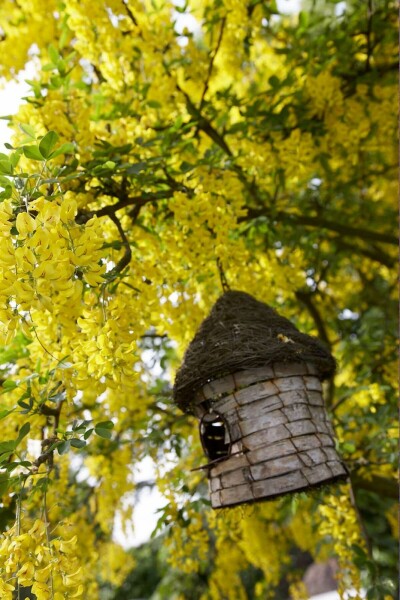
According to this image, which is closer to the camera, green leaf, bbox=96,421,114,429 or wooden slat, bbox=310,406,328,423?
green leaf, bbox=96,421,114,429

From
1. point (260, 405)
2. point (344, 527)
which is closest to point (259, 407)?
point (260, 405)

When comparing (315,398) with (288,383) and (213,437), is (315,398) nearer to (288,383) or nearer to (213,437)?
(288,383)

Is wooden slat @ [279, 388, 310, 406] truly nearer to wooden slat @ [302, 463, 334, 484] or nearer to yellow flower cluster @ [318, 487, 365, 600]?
wooden slat @ [302, 463, 334, 484]

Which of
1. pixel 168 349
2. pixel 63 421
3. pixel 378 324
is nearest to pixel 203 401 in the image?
pixel 63 421

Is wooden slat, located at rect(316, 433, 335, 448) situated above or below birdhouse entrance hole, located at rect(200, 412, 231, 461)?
below

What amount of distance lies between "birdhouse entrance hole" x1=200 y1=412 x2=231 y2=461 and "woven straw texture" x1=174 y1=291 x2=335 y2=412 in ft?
0.28

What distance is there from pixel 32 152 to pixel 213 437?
3.53ft

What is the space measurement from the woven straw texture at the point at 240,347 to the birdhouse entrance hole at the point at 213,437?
0.28ft

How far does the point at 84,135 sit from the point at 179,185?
1.36 feet

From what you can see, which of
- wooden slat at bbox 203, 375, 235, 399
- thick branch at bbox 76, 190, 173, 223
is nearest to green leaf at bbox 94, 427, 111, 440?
wooden slat at bbox 203, 375, 235, 399

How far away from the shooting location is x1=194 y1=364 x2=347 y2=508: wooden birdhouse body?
5.66 ft

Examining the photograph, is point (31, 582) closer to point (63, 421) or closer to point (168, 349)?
point (63, 421)

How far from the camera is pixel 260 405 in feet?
5.96

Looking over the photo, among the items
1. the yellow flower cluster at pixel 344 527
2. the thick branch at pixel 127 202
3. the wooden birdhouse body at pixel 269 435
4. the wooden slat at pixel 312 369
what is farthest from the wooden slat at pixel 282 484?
the yellow flower cluster at pixel 344 527
